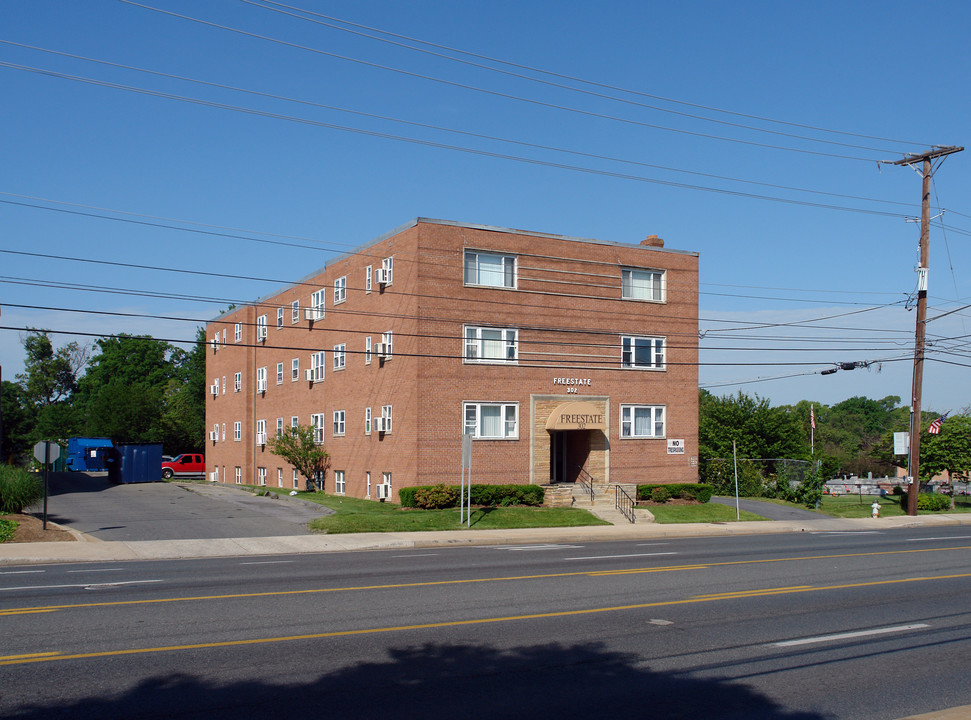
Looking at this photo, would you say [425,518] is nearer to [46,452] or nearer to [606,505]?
[606,505]

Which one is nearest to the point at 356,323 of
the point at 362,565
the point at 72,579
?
the point at 362,565

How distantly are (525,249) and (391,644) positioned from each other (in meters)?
26.9

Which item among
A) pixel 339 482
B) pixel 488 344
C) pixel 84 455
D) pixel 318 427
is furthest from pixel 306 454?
pixel 84 455

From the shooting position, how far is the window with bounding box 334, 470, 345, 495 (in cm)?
4031

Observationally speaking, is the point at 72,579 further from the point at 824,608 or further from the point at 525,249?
A: the point at 525,249

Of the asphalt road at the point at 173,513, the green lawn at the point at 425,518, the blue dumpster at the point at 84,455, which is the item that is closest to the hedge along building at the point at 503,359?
the green lawn at the point at 425,518

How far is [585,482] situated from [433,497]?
800cm

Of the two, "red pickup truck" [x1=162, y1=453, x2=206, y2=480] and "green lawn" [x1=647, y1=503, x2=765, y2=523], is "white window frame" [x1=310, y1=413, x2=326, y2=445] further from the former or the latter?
"red pickup truck" [x1=162, y1=453, x2=206, y2=480]

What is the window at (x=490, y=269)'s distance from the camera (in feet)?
114

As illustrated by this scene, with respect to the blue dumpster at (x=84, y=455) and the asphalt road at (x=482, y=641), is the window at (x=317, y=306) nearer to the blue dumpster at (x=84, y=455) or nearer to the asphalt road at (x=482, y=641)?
the asphalt road at (x=482, y=641)

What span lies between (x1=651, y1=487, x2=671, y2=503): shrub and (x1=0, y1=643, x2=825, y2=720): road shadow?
28223 mm

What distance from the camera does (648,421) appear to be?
3866 cm

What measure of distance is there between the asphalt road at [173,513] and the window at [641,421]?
44.0 feet

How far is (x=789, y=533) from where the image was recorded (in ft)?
101
